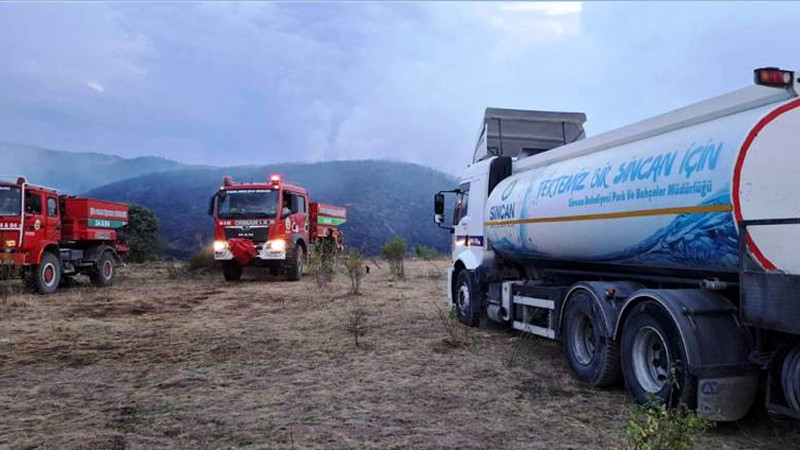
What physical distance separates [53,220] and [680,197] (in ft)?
49.2

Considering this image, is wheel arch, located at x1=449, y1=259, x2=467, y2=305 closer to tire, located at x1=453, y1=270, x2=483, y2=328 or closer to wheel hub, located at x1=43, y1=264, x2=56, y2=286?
tire, located at x1=453, y1=270, x2=483, y2=328

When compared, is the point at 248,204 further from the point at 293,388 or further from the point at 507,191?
the point at 293,388

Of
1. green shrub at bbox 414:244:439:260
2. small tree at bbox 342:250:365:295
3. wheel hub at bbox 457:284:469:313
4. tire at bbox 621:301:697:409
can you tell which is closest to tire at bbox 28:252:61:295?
small tree at bbox 342:250:365:295

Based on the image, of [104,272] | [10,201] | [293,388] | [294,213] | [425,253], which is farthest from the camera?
[425,253]

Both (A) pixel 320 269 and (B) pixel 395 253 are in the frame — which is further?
(B) pixel 395 253

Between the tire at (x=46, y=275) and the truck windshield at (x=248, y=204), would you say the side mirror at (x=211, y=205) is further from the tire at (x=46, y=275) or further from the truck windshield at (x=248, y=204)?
the tire at (x=46, y=275)

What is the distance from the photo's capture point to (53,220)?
47.7ft

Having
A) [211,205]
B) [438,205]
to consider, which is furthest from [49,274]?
[438,205]

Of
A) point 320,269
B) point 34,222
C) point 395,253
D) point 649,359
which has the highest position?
point 34,222

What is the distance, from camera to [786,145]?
3.93 m

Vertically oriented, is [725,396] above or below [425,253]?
below

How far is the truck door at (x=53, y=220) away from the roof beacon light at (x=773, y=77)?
50.2ft

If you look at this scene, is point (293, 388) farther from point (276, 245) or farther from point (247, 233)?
point (247, 233)

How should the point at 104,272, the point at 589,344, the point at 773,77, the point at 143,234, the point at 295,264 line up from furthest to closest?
1. the point at 143,234
2. the point at 295,264
3. the point at 104,272
4. the point at 589,344
5. the point at 773,77
